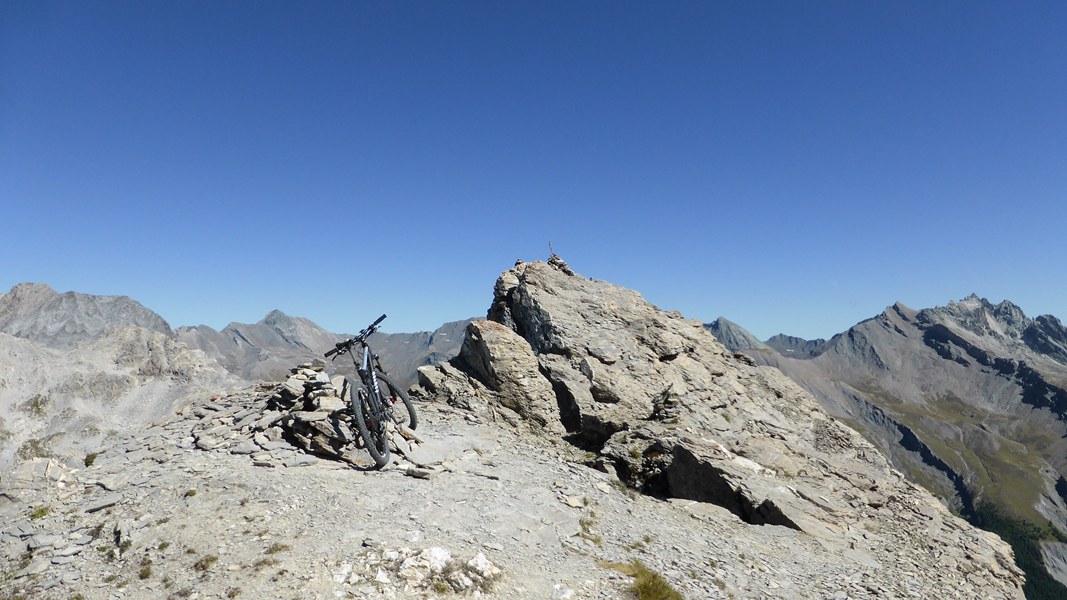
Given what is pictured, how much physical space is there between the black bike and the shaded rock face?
5488 mm

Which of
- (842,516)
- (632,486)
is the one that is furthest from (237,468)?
(842,516)

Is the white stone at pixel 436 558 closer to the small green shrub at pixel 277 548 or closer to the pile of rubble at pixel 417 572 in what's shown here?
the pile of rubble at pixel 417 572

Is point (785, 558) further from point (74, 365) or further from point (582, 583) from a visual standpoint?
point (74, 365)

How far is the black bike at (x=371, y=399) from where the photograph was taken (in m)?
19.3

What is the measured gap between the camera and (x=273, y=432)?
20.1 meters

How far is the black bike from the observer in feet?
63.5

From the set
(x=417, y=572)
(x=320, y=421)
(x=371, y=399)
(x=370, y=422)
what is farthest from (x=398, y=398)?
(x=417, y=572)

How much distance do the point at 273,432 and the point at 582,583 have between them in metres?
13.2

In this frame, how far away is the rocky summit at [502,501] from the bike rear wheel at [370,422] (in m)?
0.62

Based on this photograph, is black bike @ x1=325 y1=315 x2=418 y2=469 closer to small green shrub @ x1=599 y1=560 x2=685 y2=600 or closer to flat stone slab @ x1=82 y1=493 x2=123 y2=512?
flat stone slab @ x1=82 y1=493 x2=123 y2=512

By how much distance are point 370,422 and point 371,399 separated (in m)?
1.00

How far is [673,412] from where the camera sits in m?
27.6

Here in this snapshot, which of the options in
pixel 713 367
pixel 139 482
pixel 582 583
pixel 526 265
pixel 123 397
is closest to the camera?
pixel 582 583

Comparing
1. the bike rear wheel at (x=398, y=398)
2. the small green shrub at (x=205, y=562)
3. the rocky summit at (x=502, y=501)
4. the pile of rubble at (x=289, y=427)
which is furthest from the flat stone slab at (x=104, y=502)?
the bike rear wheel at (x=398, y=398)
